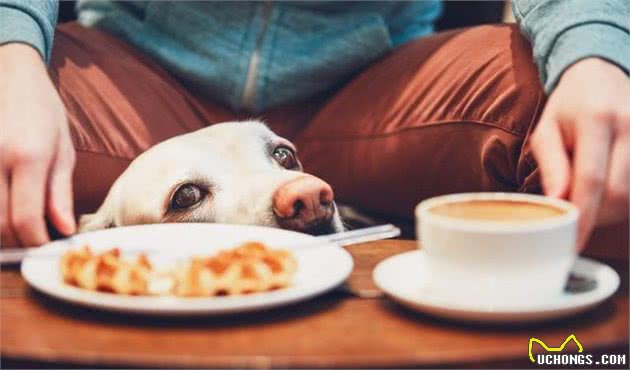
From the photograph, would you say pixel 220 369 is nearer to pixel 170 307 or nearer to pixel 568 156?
pixel 170 307

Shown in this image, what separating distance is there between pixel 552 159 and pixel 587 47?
9.7 inches

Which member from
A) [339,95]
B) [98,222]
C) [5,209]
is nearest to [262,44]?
[339,95]

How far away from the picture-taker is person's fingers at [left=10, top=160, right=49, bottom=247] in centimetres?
91

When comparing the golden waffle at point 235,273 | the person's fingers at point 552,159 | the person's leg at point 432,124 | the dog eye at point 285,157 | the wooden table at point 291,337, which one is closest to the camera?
the wooden table at point 291,337

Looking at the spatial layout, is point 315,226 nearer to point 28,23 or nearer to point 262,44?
point 28,23

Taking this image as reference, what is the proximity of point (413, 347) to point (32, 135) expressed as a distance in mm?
540

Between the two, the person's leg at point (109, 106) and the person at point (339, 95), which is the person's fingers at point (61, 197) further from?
the person's leg at point (109, 106)

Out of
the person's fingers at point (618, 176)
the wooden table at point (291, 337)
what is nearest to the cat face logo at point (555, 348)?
the wooden table at point (291, 337)

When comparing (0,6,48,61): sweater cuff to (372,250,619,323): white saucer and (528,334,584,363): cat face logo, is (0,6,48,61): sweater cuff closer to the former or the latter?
(372,250,619,323): white saucer

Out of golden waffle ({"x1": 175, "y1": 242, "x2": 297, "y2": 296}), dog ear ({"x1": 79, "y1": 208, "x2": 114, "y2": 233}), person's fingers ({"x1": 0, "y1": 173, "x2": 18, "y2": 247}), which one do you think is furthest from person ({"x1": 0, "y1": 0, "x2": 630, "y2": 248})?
golden waffle ({"x1": 175, "y1": 242, "x2": 297, "y2": 296})

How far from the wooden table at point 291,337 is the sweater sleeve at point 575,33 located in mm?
379

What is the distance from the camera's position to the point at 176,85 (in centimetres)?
175

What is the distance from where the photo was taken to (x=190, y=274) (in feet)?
2.59

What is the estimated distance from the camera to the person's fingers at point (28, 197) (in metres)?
0.91
